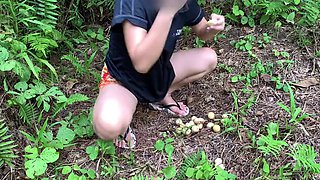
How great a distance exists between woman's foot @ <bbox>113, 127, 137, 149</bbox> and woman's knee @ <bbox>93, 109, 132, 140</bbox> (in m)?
0.10

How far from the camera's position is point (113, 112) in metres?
2.51

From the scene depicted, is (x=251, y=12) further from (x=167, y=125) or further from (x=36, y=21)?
(x=36, y=21)

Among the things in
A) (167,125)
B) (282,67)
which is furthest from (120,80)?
(282,67)

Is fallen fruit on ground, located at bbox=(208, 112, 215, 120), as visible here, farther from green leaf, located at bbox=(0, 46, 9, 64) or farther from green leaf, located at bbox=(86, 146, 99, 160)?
green leaf, located at bbox=(0, 46, 9, 64)

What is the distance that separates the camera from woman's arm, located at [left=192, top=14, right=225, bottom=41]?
2.68 metres

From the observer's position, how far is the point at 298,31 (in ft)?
11.1

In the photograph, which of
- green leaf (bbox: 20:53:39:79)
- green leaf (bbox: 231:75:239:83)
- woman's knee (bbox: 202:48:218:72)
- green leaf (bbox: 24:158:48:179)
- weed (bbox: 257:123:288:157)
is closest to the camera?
green leaf (bbox: 24:158:48:179)

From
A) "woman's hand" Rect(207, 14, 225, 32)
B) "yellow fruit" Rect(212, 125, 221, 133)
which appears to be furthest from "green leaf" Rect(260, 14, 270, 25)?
"yellow fruit" Rect(212, 125, 221, 133)

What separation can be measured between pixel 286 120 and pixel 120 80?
0.96m

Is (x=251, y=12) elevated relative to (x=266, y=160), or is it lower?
elevated

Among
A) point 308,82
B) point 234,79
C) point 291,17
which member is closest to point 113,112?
point 234,79

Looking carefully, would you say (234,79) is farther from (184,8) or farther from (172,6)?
(172,6)

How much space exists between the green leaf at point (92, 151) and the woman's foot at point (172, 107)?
52 centimetres

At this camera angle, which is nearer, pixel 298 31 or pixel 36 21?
pixel 36 21
